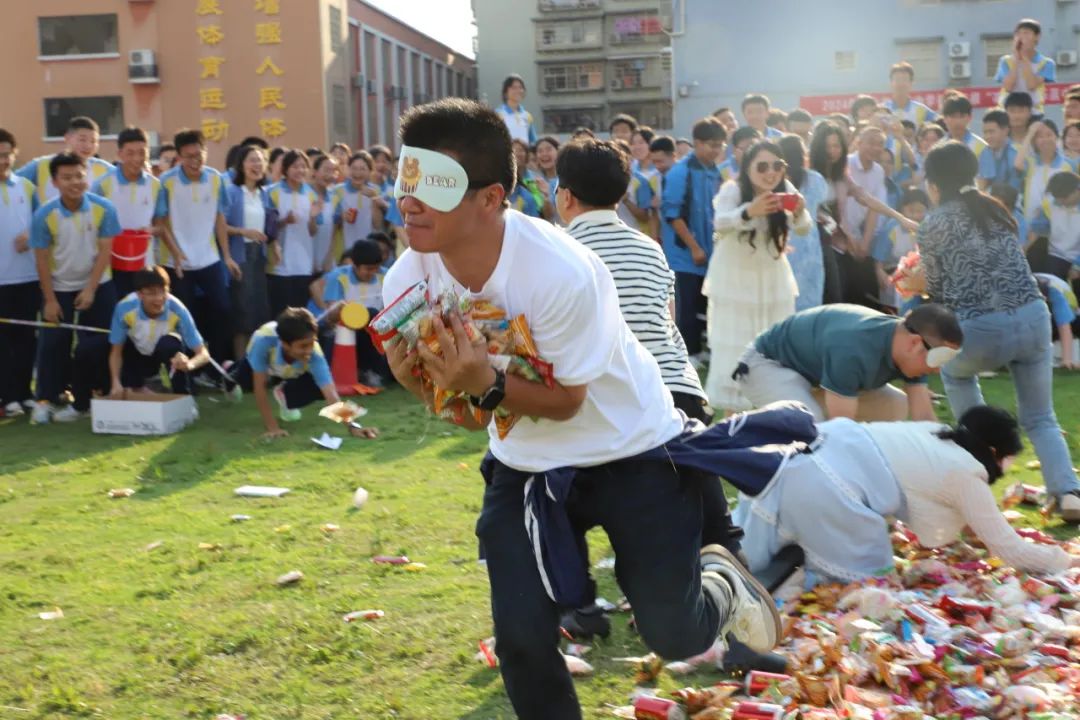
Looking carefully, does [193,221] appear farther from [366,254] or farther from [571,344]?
[571,344]

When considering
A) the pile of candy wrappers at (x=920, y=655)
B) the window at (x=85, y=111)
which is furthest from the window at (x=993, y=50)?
the pile of candy wrappers at (x=920, y=655)

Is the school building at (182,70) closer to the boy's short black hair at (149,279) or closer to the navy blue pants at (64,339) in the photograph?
the navy blue pants at (64,339)

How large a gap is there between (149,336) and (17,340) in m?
1.32

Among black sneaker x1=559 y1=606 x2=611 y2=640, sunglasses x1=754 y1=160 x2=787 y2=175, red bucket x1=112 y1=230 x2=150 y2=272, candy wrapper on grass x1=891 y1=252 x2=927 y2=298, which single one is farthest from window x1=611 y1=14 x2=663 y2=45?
black sneaker x1=559 y1=606 x2=611 y2=640

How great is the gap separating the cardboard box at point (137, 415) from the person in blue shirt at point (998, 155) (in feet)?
24.7

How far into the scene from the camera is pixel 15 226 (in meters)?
9.91

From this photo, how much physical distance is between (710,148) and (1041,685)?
711 centimetres

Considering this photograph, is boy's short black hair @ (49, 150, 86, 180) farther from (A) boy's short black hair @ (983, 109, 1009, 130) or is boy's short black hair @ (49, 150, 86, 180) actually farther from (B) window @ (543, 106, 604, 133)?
(B) window @ (543, 106, 604, 133)

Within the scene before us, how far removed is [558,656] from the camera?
329cm

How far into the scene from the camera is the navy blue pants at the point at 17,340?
32.9ft

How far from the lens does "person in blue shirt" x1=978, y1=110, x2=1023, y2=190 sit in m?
11.6

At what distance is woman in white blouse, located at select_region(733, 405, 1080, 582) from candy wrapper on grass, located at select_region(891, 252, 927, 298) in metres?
1.44

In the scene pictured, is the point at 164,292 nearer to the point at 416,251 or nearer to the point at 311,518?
the point at 311,518

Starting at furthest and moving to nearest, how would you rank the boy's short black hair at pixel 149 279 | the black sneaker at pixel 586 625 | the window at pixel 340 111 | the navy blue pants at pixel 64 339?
the window at pixel 340 111
the navy blue pants at pixel 64 339
the boy's short black hair at pixel 149 279
the black sneaker at pixel 586 625
